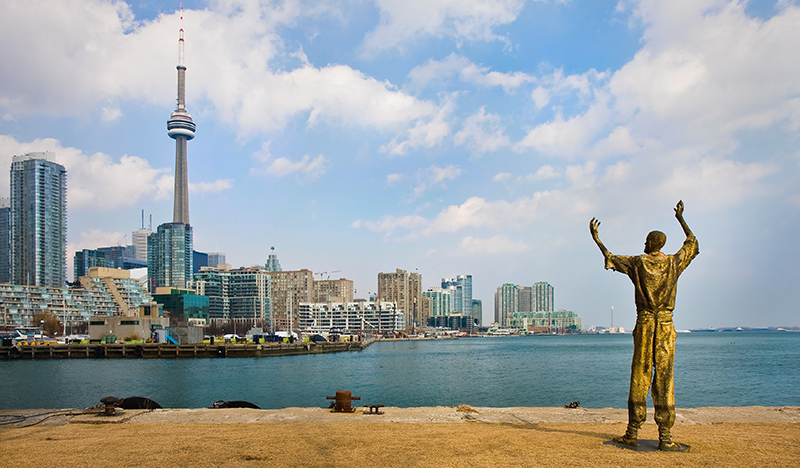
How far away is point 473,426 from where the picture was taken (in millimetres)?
10375

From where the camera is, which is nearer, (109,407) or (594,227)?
(594,227)

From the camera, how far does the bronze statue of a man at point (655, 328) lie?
8281 mm

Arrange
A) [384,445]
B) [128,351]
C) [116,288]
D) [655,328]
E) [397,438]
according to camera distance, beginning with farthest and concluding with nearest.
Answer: [116,288] → [128,351] → [397,438] → [655,328] → [384,445]

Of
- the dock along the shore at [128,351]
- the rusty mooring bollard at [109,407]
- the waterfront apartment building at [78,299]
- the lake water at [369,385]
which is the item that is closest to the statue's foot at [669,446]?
the rusty mooring bollard at [109,407]

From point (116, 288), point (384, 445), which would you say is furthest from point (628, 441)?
point (116, 288)

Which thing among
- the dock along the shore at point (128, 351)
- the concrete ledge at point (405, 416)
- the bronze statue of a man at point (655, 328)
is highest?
the bronze statue of a man at point (655, 328)

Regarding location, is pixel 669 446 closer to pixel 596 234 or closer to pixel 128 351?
pixel 596 234

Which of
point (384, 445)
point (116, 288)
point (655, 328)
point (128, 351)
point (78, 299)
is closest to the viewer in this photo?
point (384, 445)

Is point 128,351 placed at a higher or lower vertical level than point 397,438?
lower

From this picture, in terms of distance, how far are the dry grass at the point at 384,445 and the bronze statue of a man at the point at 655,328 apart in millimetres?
698

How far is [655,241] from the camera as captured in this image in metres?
8.98

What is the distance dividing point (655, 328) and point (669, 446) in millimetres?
1728

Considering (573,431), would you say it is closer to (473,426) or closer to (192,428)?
(473,426)

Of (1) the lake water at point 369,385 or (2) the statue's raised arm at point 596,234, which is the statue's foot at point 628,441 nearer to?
(2) the statue's raised arm at point 596,234
